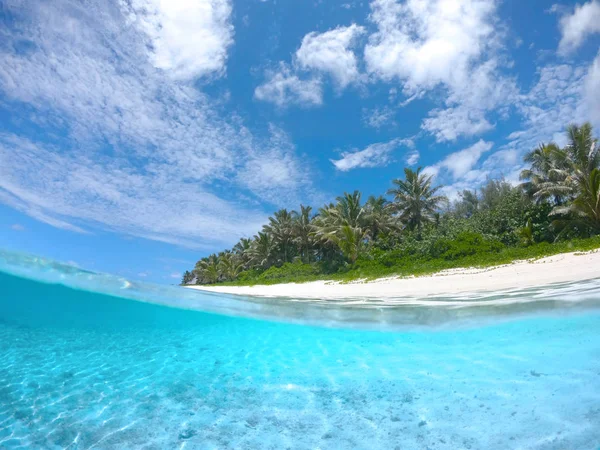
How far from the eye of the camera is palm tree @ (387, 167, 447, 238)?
33156mm

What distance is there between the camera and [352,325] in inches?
464

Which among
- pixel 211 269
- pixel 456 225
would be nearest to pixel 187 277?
pixel 211 269

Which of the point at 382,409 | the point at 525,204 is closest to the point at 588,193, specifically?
the point at 525,204

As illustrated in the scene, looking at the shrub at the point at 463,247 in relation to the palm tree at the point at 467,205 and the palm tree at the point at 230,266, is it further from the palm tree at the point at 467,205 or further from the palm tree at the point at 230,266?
the palm tree at the point at 230,266

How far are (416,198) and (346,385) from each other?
30.4 metres

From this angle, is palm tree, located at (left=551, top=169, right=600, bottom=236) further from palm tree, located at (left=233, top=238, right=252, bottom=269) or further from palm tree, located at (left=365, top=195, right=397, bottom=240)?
palm tree, located at (left=233, top=238, right=252, bottom=269)

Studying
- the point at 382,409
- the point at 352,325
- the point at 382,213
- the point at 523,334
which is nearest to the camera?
the point at 382,409

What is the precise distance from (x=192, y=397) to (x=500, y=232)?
2911 cm

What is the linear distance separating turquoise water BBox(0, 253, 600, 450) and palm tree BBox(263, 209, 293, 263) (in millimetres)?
31761

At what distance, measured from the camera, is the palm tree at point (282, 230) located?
4341 centimetres

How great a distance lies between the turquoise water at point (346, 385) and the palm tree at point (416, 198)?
23.0m

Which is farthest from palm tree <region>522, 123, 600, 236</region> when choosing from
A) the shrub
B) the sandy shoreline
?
the sandy shoreline

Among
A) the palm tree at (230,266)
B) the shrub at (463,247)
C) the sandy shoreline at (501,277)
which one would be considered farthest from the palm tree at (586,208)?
the palm tree at (230,266)

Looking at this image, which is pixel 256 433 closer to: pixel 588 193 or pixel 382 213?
pixel 588 193
